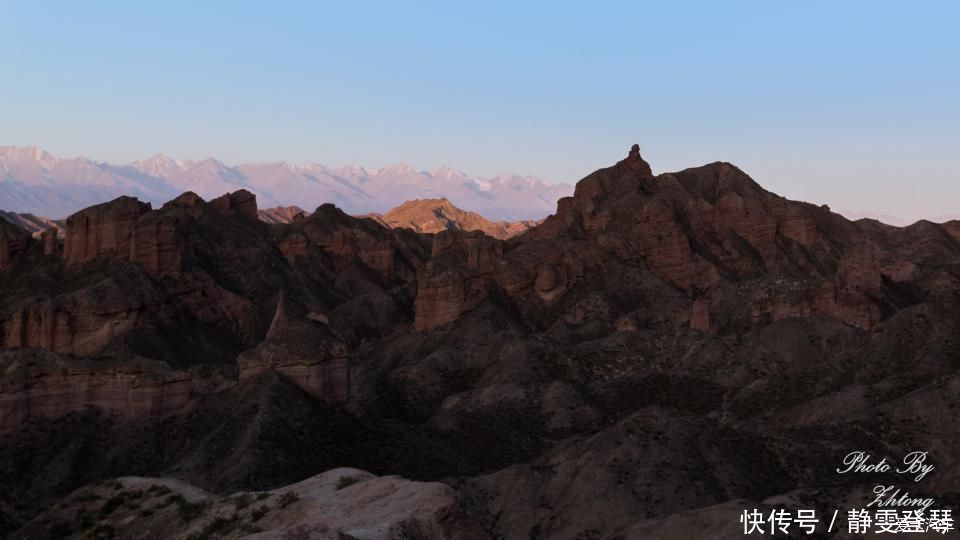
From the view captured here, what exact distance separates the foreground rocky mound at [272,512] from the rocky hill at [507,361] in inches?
8.1

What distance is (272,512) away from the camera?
1093 inches

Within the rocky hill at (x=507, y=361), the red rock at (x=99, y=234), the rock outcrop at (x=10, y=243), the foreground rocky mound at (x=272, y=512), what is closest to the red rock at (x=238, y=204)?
the rocky hill at (x=507, y=361)

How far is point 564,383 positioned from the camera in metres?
72.4

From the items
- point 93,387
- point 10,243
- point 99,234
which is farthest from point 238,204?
point 93,387

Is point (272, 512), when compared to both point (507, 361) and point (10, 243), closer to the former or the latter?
point (507, 361)

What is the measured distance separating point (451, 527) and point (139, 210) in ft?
280

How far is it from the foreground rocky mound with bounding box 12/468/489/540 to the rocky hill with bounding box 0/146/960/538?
207 millimetres

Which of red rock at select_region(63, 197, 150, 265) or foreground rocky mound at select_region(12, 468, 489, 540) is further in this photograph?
red rock at select_region(63, 197, 150, 265)

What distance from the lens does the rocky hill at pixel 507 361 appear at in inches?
1962

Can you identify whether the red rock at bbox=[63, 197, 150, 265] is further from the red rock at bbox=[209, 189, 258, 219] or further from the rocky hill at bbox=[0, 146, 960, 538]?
the red rock at bbox=[209, 189, 258, 219]

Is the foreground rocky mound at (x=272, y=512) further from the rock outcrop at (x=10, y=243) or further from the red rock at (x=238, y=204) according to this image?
the red rock at (x=238, y=204)

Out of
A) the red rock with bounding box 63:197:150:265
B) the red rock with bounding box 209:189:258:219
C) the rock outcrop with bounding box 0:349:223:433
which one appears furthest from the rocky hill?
the red rock with bounding box 209:189:258:219

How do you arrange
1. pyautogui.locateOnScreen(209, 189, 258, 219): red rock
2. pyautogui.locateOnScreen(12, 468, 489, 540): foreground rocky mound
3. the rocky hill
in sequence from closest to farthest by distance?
pyautogui.locateOnScreen(12, 468, 489, 540): foreground rocky mound → the rocky hill → pyautogui.locateOnScreen(209, 189, 258, 219): red rock

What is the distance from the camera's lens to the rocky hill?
164ft
